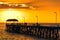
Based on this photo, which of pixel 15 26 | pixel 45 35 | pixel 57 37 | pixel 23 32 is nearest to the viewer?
pixel 57 37

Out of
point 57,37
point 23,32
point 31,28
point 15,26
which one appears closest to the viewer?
point 57,37

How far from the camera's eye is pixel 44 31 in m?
22.0

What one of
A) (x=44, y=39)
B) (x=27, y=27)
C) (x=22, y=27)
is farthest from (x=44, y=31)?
(x=22, y=27)

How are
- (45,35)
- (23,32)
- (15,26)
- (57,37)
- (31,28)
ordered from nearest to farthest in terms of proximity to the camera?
(57,37)
(45,35)
(31,28)
(23,32)
(15,26)

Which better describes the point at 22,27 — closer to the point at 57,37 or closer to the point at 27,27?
the point at 27,27

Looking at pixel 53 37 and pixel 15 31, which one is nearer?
pixel 53 37

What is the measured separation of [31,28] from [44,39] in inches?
193

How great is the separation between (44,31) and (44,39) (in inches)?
87.1

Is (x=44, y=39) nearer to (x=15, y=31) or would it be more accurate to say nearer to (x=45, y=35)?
(x=45, y=35)

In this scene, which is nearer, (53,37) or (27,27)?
(53,37)

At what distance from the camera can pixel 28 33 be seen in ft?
84.3

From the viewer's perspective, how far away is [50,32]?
20.4 metres

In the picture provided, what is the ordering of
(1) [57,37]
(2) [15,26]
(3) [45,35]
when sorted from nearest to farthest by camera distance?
(1) [57,37] < (3) [45,35] < (2) [15,26]

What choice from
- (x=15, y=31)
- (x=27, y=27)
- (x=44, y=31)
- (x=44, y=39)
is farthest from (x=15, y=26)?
(x=44, y=39)
